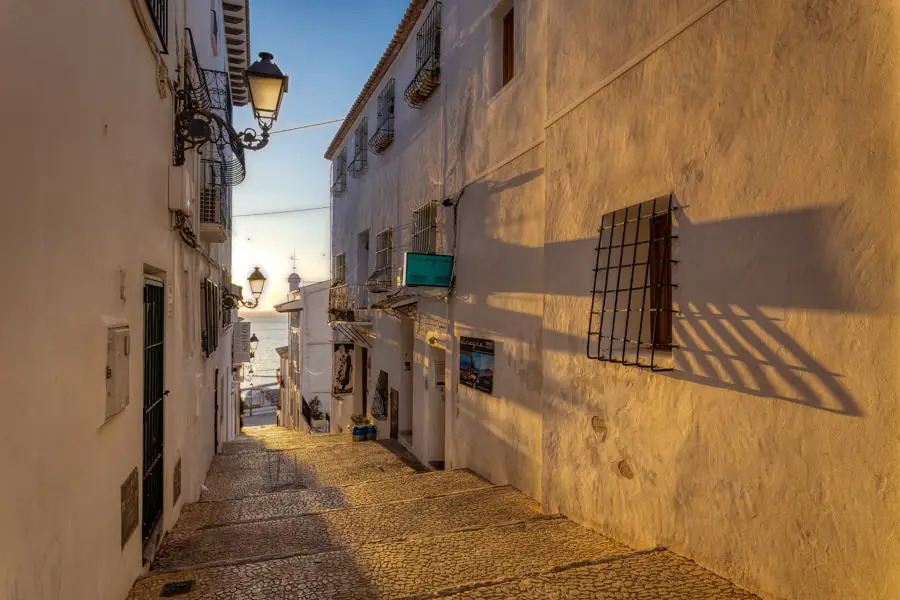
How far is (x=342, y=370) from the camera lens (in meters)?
17.7

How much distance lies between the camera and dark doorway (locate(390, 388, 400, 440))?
13242 millimetres

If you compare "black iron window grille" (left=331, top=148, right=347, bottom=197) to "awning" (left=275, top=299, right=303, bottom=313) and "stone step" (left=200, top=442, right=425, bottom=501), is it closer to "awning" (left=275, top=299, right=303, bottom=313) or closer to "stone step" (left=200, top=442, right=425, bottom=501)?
"awning" (left=275, top=299, right=303, bottom=313)

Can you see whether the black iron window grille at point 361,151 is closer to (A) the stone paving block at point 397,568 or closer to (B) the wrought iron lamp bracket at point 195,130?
(B) the wrought iron lamp bracket at point 195,130

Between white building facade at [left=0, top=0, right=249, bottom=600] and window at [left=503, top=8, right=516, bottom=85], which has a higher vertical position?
window at [left=503, top=8, right=516, bottom=85]

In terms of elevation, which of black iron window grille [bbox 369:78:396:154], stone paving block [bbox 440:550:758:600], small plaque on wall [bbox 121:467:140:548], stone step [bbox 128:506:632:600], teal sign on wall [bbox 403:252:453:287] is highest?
black iron window grille [bbox 369:78:396:154]

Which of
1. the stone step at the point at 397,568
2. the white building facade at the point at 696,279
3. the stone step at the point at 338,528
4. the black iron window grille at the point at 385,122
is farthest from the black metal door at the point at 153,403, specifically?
the black iron window grille at the point at 385,122

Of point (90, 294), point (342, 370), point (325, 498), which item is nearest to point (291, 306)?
point (342, 370)

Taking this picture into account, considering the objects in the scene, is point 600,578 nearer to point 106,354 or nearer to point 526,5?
point 106,354

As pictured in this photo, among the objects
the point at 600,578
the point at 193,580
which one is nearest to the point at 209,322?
the point at 193,580

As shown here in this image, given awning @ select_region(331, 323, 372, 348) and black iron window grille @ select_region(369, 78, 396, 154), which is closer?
black iron window grille @ select_region(369, 78, 396, 154)

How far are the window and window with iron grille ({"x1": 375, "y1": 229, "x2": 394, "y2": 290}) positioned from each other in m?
5.94

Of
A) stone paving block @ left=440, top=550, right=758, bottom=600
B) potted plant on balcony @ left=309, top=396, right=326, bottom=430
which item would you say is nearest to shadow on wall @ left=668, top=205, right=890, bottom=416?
stone paving block @ left=440, top=550, right=758, bottom=600

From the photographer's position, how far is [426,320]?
428 inches

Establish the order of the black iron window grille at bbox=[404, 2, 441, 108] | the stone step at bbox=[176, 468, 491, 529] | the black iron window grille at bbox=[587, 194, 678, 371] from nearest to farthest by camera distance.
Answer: the black iron window grille at bbox=[587, 194, 678, 371], the stone step at bbox=[176, 468, 491, 529], the black iron window grille at bbox=[404, 2, 441, 108]
